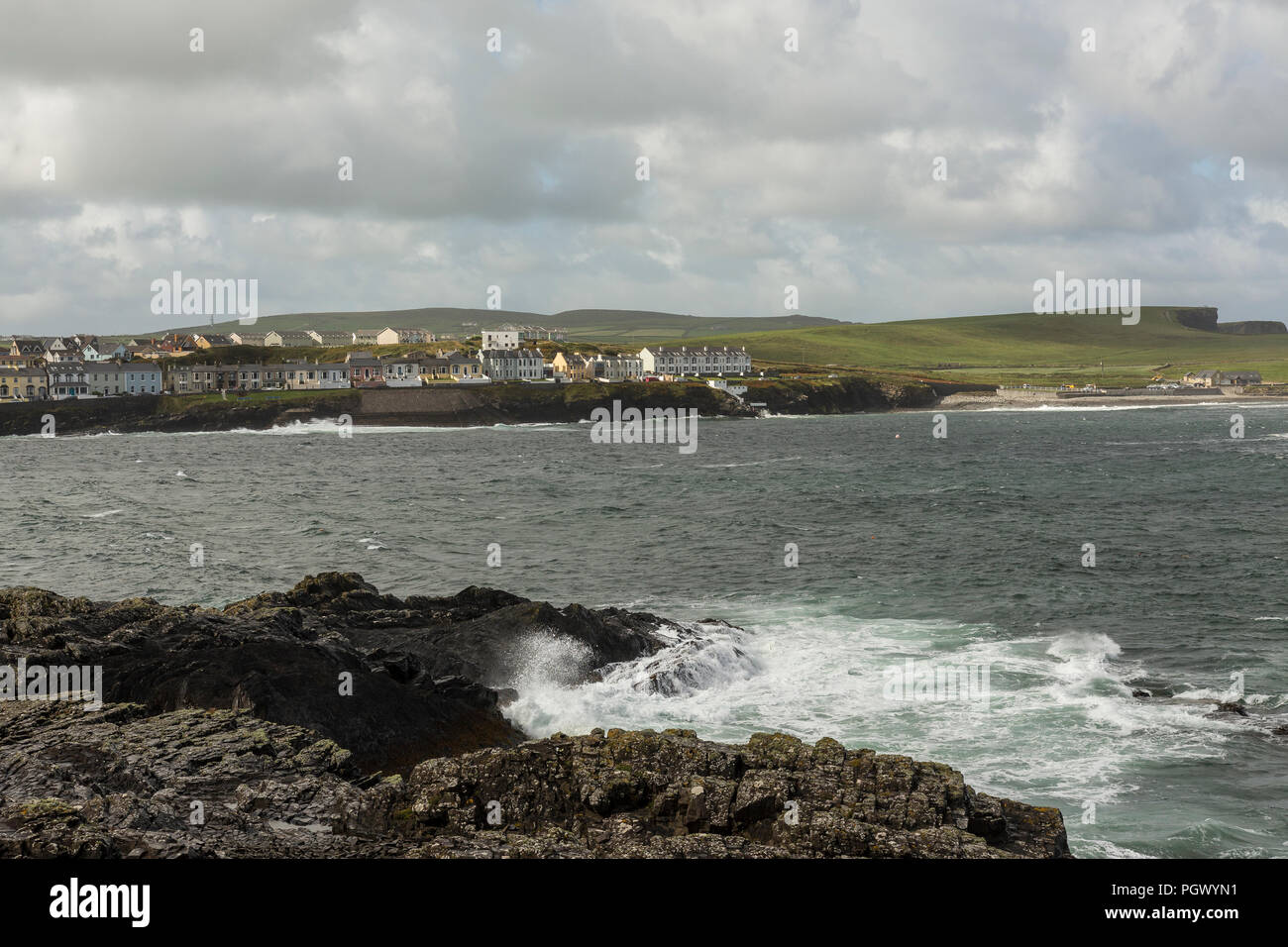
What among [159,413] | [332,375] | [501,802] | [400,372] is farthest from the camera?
[400,372]

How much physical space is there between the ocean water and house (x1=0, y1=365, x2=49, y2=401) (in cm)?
8468

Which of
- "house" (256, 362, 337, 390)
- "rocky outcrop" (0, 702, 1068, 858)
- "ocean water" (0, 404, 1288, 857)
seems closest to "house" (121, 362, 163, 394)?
"house" (256, 362, 337, 390)

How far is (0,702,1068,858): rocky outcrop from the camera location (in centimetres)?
1428

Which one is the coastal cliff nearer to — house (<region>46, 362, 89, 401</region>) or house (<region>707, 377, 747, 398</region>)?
house (<region>707, 377, 747, 398</region>)

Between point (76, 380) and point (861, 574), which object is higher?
point (76, 380)

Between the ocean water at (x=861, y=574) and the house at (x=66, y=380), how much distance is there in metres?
84.2

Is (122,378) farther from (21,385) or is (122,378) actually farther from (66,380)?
(21,385)

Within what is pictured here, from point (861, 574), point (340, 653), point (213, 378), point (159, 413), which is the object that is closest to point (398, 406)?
point (159, 413)

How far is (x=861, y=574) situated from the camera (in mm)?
45938

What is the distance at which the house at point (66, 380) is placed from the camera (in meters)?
178

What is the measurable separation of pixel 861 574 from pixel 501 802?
105ft

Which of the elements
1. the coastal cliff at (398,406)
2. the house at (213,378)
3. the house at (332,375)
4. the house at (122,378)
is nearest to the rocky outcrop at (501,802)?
the coastal cliff at (398,406)

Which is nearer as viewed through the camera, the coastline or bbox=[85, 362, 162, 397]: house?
the coastline
